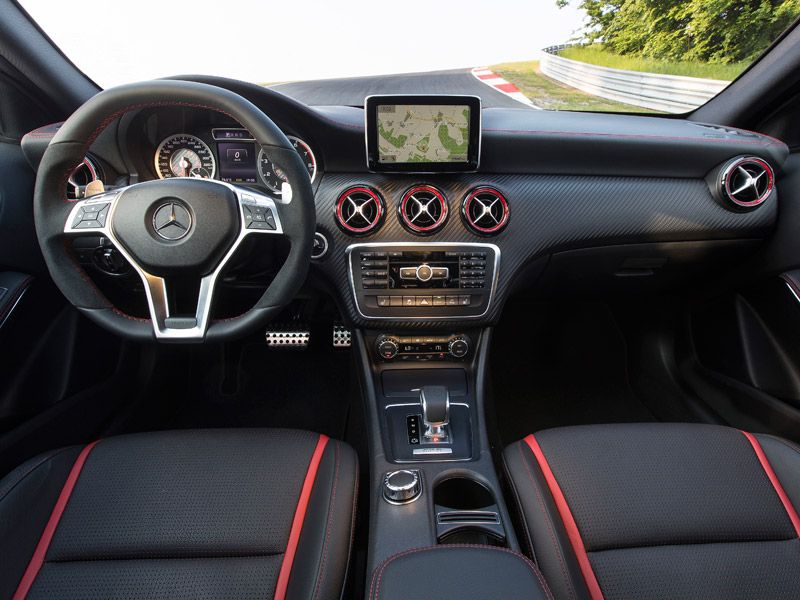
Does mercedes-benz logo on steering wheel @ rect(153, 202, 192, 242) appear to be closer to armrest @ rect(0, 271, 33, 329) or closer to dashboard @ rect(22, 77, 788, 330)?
dashboard @ rect(22, 77, 788, 330)

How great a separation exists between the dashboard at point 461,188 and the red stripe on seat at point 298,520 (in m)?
0.58

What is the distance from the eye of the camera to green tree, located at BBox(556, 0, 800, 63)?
2154 millimetres

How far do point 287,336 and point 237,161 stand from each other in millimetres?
791

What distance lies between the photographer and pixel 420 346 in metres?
1.87

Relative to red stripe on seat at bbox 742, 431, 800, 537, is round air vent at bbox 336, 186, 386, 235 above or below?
above

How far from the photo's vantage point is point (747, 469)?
1316 millimetres

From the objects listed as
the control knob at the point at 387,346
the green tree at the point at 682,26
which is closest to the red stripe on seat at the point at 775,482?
the control knob at the point at 387,346

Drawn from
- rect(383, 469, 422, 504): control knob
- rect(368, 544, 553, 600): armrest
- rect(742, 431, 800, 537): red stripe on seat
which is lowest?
rect(383, 469, 422, 504): control knob

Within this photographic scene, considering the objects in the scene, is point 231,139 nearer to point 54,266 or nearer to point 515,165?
point 54,266

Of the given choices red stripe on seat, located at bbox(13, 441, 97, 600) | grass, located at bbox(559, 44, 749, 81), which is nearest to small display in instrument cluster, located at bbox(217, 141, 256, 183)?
red stripe on seat, located at bbox(13, 441, 97, 600)

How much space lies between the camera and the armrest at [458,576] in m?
0.91

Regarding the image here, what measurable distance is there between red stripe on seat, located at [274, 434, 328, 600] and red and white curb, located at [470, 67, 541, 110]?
6.44 feet

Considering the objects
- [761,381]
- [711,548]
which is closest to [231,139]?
[711,548]

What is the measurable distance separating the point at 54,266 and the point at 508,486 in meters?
1.27
